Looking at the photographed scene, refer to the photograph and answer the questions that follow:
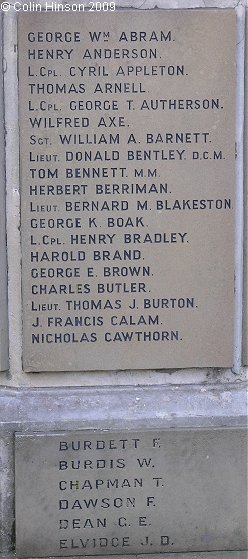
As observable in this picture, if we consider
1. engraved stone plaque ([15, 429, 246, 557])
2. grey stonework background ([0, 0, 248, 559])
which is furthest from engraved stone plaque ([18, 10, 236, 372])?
engraved stone plaque ([15, 429, 246, 557])

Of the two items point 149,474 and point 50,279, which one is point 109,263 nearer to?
point 50,279

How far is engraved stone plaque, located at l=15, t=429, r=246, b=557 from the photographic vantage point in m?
2.12

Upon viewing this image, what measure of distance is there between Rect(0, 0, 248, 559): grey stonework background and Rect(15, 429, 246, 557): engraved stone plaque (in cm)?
5

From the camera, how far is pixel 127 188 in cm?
211

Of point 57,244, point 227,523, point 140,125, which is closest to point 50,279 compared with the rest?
point 57,244

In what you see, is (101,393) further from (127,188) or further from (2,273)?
(127,188)

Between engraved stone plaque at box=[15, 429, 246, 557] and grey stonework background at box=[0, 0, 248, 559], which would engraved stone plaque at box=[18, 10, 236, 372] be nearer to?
grey stonework background at box=[0, 0, 248, 559]

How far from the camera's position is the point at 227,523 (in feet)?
7.13

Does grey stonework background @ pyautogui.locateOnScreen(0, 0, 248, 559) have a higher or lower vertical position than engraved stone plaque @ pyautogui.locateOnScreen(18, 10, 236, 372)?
lower

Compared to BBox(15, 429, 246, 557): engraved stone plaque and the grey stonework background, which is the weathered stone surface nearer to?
the grey stonework background

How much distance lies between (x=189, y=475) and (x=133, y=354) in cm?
40

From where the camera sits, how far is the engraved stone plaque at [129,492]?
2.12 metres

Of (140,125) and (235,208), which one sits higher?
Result: (140,125)

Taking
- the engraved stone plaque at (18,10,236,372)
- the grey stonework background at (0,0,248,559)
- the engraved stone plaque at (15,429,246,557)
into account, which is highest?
the engraved stone plaque at (18,10,236,372)
